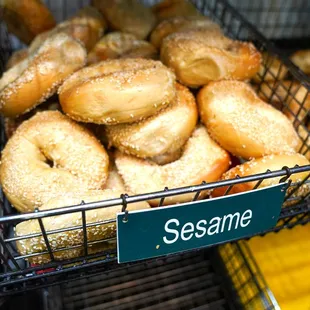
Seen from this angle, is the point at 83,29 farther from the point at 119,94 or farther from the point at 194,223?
the point at 194,223

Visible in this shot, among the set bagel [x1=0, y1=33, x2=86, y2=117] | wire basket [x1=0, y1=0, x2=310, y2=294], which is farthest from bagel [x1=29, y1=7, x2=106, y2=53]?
wire basket [x1=0, y1=0, x2=310, y2=294]

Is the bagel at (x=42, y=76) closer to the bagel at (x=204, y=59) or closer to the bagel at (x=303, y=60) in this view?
the bagel at (x=204, y=59)

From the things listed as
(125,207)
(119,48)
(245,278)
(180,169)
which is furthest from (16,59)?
(245,278)

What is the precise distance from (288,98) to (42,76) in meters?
Result: 0.65

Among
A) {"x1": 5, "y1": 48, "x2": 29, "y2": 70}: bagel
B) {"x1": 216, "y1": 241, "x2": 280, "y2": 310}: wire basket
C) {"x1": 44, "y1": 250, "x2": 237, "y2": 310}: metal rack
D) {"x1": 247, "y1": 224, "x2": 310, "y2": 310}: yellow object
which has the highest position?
{"x1": 5, "y1": 48, "x2": 29, "y2": 70}: bagel

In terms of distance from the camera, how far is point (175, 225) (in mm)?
540

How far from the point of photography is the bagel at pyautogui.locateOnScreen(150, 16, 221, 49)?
1.01m

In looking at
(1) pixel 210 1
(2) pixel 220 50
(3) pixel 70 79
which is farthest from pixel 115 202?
(1) pixel 210 1

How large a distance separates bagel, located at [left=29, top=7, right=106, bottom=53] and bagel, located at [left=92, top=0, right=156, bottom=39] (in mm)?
30

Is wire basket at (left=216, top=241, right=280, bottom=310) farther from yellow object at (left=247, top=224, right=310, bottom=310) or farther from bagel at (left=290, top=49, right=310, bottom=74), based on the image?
bagel at (left=290, top=49, right=310, bottom=74)

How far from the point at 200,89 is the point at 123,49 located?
0.87 feet

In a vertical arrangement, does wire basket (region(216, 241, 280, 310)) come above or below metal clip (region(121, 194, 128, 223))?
below

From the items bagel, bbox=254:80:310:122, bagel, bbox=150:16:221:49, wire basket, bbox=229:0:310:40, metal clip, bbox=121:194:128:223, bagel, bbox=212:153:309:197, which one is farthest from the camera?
wire basket, bbox=229:0:310:40

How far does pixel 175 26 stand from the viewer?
3.34ft
